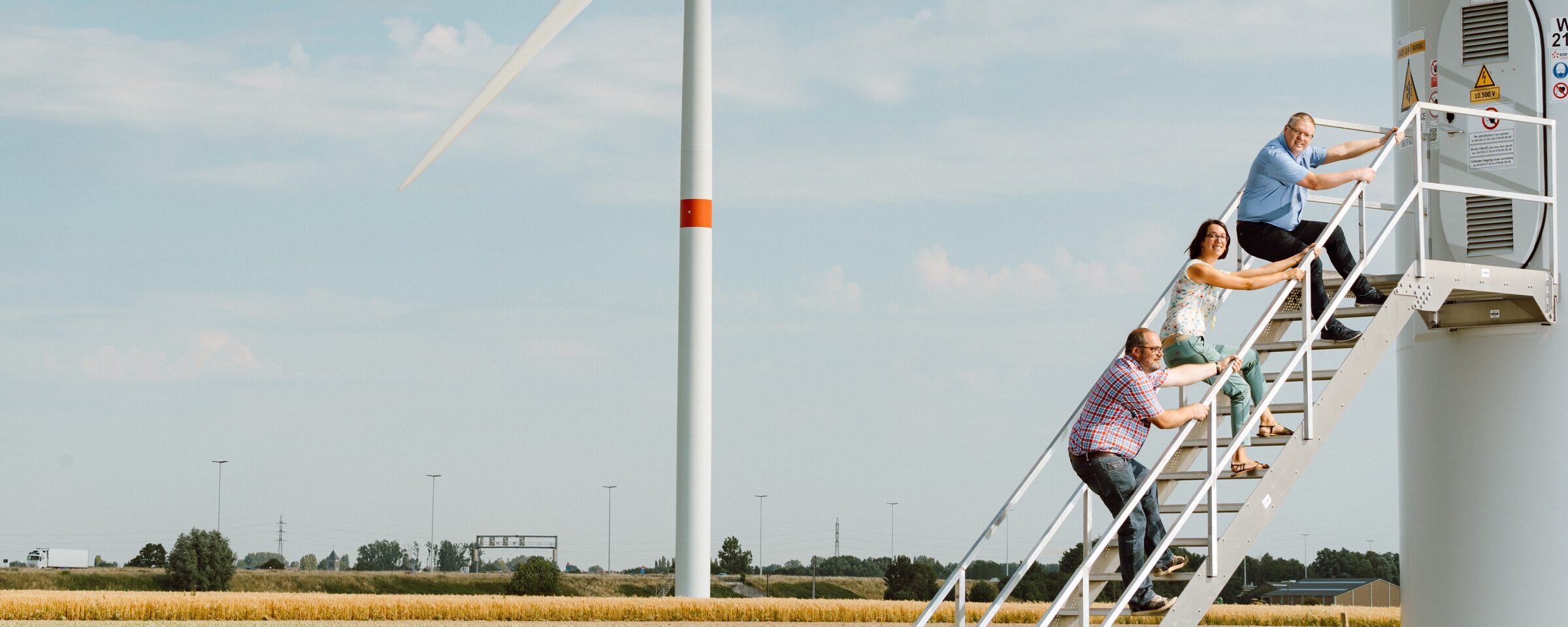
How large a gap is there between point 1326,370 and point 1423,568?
3475 mm

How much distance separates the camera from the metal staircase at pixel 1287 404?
1364 centimetres

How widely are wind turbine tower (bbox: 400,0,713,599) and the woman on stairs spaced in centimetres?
2811

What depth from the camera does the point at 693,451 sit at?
4300 centimetres

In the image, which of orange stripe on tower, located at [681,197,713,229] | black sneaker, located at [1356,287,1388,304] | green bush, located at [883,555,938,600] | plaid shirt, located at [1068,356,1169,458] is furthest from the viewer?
green bush, located at [883,555,938,600]

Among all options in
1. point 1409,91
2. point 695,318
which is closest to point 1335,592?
point 695,318

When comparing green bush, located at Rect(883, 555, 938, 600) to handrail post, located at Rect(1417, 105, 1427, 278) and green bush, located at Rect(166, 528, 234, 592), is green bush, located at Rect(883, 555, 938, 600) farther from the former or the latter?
handrail post, located at Rect(1417, 105, 1427, 278)

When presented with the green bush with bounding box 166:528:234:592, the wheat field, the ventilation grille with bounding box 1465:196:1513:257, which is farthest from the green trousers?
the green bush with bounding box 166:528:234:592

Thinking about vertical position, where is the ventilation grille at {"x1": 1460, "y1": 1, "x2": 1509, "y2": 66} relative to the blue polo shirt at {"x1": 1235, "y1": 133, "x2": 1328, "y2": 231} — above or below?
above

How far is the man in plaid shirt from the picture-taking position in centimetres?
1311

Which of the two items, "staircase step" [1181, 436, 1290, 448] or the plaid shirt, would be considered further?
"staircase step" [1181, 436, 1290, 448]

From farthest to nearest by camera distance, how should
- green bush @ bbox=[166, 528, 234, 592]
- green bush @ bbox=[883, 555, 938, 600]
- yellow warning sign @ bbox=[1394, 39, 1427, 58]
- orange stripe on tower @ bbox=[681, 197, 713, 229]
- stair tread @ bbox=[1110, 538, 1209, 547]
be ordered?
green bush @ bbox=[166, 528, 234, 592]
green bush @ bbox=[883, 555, 938, 600]
orange stripe on tower @ bbox=[681, 197, 713, 229]
yellow warning sign @ bbox=[1394, 39, 1427, 58]
stair tread @ bbox=[1110, 538, 1209, 547]

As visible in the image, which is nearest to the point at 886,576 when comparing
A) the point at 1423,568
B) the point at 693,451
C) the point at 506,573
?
the point at 506,573

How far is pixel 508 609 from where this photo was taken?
3912cm

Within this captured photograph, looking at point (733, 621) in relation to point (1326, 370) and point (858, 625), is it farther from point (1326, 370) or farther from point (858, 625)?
point (1326, 370)
